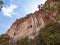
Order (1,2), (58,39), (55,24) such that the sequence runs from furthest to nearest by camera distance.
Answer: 1. (55,24)
2. (1,2)
3. (58,39)

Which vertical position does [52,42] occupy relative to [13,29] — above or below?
below

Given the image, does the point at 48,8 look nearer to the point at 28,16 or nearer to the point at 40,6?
the point at 40,6

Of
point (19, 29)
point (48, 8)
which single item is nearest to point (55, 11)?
point (48, 8)

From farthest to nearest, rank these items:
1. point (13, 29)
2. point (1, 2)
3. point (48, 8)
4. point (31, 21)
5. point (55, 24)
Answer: point (13, 29), point (31, 21), point (55, 24), point (1, 2), point (48, 8)

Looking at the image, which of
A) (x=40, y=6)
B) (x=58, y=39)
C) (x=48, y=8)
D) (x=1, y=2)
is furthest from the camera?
(x=1, y=2)

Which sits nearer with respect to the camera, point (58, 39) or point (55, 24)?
point (58, 39)

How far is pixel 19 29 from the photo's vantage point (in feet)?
138

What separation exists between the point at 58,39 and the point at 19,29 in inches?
1175

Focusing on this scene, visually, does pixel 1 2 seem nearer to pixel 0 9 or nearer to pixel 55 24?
pixel 0 9

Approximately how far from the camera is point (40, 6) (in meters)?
9.99

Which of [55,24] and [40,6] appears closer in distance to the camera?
[40,6]

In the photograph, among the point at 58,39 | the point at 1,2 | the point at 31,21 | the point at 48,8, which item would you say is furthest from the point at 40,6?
the point at 31,21

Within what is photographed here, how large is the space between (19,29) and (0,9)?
2863 centimetres

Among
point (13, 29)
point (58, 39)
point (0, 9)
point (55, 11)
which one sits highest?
point (13, 29)
